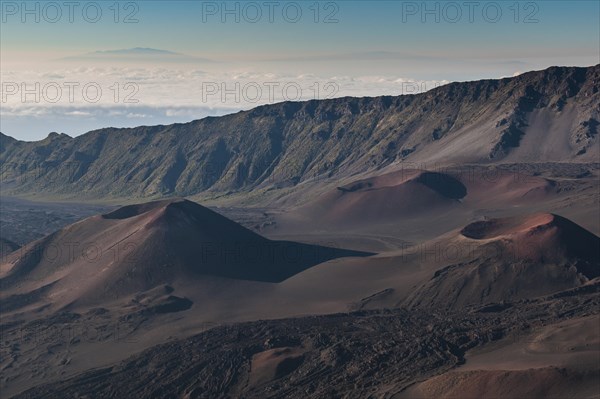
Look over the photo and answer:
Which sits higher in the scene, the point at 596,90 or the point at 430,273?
the point at 596,90

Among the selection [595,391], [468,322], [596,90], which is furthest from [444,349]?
[596,90]

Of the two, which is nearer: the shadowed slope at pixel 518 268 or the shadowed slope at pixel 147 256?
the shadowed slope at pixel 518 268

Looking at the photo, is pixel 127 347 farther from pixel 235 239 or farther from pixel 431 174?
pixel 431 174

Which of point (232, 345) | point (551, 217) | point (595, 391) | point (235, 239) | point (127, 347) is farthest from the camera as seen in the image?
point (235, 239)

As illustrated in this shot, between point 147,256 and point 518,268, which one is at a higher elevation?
point 518,268

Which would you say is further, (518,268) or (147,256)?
(147,256)

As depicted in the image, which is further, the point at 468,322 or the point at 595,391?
the point at 468,322

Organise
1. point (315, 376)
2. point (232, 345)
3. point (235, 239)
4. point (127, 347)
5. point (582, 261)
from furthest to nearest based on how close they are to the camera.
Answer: point (235, 239) → point (582, 261) → point (127, 347) → point (232, 345) → point (315, 376)

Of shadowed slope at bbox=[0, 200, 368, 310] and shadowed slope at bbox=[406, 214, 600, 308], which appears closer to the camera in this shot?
shadowed slope at bbox=[406, 214, 600, 308]

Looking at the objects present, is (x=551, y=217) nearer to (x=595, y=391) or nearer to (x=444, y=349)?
(x=444, y=349)

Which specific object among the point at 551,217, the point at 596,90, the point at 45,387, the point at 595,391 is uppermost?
the point at 596,90
